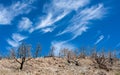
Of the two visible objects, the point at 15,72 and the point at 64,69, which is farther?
the point at 64,69

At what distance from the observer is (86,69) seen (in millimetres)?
93000

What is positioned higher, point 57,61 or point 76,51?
point 76,51

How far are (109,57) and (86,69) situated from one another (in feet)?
134

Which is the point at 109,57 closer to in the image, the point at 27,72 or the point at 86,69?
the point at 86,69

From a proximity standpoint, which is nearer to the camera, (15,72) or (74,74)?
(15,72)

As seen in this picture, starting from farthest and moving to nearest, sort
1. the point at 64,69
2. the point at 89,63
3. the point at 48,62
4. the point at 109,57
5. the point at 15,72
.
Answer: the point at 109,57 < the point at 89,63 < the point at 48,62 < the point at 64,69 < the point at 15,72

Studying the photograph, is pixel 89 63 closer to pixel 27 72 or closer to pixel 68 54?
pixel 68 54

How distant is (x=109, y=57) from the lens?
131375 mm

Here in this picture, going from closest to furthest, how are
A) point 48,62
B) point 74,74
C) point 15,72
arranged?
point 15,72 → point 74,74 → point 48,62

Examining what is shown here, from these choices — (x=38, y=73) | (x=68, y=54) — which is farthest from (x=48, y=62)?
(x=68, y=54)

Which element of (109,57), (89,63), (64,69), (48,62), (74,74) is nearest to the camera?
(74,74)

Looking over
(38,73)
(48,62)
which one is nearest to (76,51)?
(48,62)

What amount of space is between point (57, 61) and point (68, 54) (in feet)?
92.6

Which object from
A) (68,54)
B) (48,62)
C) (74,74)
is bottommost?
(74,74)
